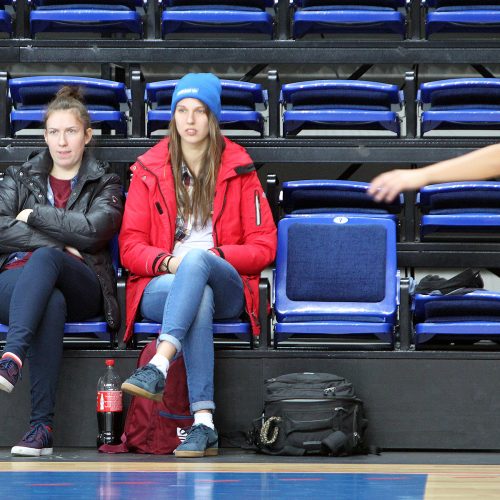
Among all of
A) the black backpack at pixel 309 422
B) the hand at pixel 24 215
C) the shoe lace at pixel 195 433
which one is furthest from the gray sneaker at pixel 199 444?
the hand at pixel 24 215

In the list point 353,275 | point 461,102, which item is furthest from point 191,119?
point 461,102

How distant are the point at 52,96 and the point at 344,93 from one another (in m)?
1.19

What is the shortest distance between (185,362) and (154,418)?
0.23 metres

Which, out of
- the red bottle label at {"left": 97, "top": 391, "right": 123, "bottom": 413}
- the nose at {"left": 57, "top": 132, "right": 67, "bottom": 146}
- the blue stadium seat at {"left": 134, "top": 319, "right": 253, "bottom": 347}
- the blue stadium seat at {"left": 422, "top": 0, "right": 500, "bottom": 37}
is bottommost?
the red bottle label at {"left": 97, "top": 391, "right": 123, "bottom": 413}

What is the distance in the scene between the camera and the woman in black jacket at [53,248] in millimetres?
3688

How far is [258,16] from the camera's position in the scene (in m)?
4.86

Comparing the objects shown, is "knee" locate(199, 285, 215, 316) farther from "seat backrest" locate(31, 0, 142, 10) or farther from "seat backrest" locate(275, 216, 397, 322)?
"seat backrest" locate(31, 0, 142, 10)

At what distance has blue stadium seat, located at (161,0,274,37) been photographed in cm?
486

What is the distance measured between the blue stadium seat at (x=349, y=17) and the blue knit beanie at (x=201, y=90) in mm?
935

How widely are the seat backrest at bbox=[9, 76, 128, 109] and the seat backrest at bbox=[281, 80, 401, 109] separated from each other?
0.71m

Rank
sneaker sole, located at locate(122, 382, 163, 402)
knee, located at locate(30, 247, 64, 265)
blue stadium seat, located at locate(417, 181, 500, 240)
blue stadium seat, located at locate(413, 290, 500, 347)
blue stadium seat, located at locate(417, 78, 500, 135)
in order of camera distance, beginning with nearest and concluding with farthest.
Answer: sneaker sole, located at locate(122, 382, 163, 402), knee, located at locate(30, 247, 64, 265), blue stadium seat, located at locate(413, 290, 500, 347), blue stadium seat, located at locate(417, 181, 500, 240), blue stadium seat, located at locate(417, 78, 500, 135)

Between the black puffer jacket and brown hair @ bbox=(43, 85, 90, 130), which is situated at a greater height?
brown hair @ bbox=(43, 85, 90, 130)

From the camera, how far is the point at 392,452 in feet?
12.9

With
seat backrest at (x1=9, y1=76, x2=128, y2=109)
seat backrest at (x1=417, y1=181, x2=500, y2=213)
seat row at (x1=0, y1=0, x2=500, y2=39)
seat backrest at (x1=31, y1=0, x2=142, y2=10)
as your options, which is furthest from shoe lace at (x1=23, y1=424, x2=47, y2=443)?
seat backrest at (x1=31, y1=0, x2=142, y2=10)
